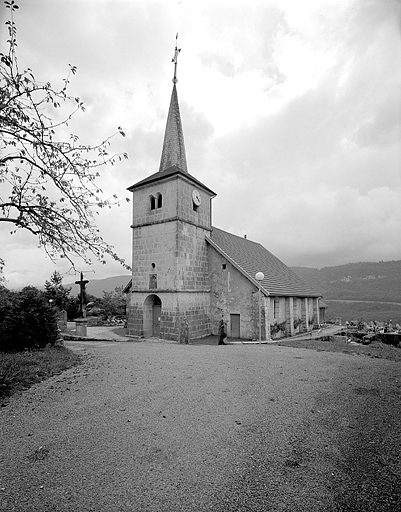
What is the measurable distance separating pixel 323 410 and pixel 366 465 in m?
1.72

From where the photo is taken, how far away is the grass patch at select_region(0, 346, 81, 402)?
20.9ft

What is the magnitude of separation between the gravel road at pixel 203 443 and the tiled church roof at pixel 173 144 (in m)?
16.2

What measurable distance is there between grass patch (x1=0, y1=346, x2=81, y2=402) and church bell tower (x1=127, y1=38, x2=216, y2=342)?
339 inches

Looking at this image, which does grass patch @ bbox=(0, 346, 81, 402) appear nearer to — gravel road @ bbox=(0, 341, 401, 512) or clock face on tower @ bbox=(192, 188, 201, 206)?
gravel road @ bbox=(0, 341, 401, 512)

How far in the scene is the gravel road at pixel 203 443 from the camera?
3080mm

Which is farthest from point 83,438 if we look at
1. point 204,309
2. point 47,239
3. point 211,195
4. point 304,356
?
point 211,195

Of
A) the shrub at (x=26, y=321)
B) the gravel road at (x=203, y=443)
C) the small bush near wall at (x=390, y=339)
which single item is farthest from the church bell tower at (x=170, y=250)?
the small bush near wall at (x=390, y=339)

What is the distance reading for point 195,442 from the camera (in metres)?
4.21

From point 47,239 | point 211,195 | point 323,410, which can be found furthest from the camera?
point 211,195

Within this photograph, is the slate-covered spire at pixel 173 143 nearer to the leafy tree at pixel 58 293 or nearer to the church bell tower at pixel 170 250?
the church bell tower at pixel 170 250

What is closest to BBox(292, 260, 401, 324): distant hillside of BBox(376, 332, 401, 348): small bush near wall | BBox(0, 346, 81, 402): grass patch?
BBox(376, 332, 401, 348): small bush near wall

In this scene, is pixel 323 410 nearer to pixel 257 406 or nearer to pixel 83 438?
pixel 257 406

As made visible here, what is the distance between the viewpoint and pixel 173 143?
67.8 ft

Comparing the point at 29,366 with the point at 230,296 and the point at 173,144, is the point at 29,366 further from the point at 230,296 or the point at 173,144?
the point at 173,144
